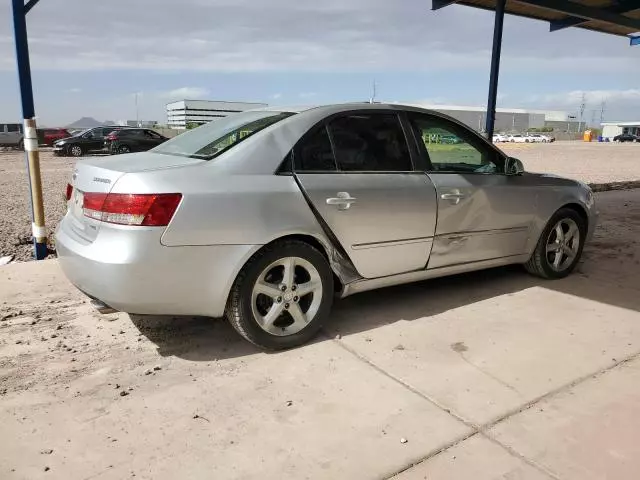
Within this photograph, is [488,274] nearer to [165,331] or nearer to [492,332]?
[492,332]

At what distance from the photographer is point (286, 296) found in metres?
3.47

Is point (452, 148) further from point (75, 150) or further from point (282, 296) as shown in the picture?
point (75, 150)

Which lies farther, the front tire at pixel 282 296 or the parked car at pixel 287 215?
the front tire at pixel 282 296

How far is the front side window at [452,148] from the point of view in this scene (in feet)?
13.9

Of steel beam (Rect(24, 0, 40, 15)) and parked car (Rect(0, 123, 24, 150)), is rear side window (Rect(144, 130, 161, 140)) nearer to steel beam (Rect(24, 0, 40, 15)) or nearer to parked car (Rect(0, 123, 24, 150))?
parked car (Rect(0, 123, 24, 150))

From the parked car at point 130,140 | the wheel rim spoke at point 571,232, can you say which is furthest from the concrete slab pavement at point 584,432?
the parked car at point 130,140

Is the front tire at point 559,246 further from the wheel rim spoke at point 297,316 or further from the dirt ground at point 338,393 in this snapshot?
the wheel rim spoke at point 297,316

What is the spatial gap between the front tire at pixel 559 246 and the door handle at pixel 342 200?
2.31 meters

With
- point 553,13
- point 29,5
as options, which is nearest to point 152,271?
point 29,5

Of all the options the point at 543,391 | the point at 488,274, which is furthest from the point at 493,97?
the point at 543,391

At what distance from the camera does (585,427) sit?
274cm

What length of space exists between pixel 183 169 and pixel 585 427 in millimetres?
2634

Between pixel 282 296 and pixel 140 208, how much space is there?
1058 mm

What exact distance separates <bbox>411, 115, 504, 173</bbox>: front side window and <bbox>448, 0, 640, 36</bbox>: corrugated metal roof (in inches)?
244
